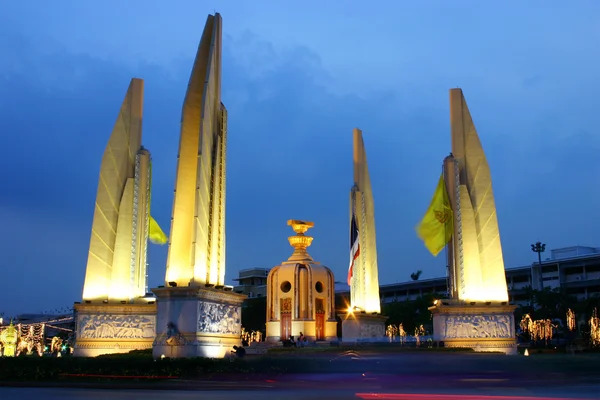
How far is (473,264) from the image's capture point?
93.0ft

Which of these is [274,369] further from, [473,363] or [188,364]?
[473,363]

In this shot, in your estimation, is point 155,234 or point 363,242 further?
point 363,242

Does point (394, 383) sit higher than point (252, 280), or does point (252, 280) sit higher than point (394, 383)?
point (252, 280)

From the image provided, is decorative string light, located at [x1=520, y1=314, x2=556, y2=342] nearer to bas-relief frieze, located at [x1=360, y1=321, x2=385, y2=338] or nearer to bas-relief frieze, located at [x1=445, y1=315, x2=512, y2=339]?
bas-relief frieze, located at [x1=360, y1=321, x2=385, y2=338]

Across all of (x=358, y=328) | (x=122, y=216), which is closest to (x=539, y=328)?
(x=358, y=328)

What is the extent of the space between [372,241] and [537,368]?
17759 millimetres

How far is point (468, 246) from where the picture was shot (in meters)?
28.6

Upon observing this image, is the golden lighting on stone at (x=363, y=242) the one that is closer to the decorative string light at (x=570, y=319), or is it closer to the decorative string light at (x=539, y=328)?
the decorative string light at (x=539, y=328)

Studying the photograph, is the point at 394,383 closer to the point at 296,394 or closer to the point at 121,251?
the point at 296,394

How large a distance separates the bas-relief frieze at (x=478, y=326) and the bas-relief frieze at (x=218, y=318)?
907cm

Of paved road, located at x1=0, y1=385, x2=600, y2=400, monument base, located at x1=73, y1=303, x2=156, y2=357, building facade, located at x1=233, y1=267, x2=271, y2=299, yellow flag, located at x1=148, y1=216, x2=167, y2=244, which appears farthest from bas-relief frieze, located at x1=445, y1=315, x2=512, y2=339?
building facade, located at x1=233, y1=267, x2=271, y2=299

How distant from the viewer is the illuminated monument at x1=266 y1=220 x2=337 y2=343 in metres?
37.1

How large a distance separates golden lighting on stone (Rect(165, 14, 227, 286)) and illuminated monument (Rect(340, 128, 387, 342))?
34.2ft

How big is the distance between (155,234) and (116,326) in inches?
191
